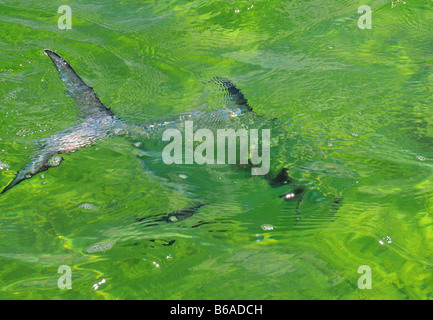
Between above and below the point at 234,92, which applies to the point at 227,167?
below

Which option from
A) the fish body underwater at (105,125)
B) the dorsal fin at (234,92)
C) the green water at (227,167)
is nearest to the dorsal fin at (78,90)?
the fish body underwater at (105,125)

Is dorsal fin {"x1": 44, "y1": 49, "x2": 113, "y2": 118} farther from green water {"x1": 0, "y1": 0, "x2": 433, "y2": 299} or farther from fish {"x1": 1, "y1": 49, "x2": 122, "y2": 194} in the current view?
green water {"x1": 0, "y1": 0, "x2": 433, "y2": 299}

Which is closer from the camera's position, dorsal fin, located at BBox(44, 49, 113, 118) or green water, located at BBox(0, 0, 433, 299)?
green water, located at BBox(0, 0, 433, 299)

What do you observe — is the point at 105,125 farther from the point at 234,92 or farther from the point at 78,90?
the point at 234,92

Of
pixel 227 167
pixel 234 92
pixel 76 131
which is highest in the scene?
pixel 234 92

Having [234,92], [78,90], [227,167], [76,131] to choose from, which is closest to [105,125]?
[76,131]

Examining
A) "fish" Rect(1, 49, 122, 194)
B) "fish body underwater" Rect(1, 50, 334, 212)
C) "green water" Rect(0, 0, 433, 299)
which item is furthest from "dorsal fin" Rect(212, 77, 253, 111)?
"fish" Rect(1, 49, 122, 194)
